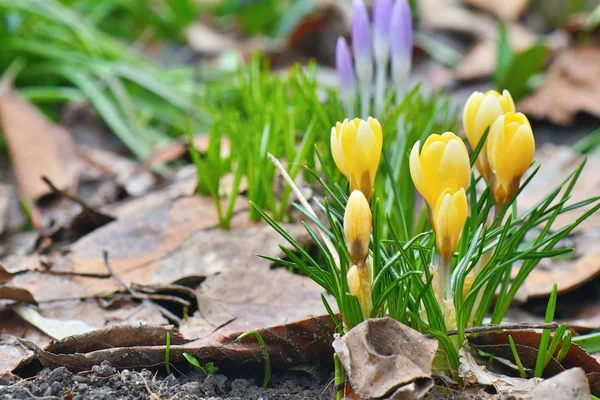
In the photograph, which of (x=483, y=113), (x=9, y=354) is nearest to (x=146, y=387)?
(x=9, y=354)

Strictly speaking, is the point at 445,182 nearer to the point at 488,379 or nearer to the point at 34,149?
the point at 488,379

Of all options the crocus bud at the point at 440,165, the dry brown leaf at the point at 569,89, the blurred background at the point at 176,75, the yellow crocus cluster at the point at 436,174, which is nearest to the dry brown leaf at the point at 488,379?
the yellow crocus cluster at the point at 436,174

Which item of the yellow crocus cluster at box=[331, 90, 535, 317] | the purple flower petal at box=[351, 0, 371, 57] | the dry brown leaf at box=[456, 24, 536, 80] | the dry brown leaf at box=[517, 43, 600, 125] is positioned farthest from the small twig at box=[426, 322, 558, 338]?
the dry brown leaf at box=[456, 24, 536, 80]

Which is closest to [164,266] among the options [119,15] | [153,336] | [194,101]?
[153,336]

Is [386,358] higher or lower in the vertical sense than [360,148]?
lower

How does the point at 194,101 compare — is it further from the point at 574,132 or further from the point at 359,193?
the point at 359,193

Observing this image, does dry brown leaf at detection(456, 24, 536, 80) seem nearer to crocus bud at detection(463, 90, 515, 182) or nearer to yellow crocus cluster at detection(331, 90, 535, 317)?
crocus bud at detection(463, 90, 515, 182)

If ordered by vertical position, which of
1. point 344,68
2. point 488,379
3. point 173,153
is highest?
point 344,68
